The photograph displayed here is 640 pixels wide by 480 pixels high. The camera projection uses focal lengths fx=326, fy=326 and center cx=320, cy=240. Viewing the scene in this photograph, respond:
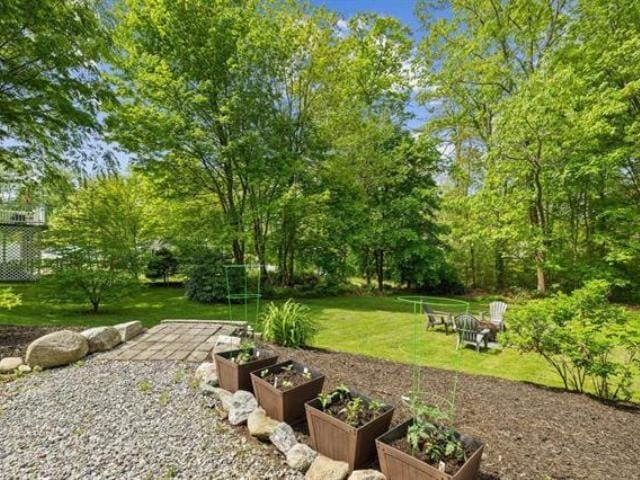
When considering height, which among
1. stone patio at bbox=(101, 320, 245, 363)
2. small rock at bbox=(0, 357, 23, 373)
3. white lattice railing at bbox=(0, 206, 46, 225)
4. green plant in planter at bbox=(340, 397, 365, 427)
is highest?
white lattice railing at bbox=(0, 206, 46, 225)

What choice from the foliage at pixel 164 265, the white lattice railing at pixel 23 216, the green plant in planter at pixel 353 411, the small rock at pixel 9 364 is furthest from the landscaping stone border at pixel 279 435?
the white lattice railing at pixel 23 216

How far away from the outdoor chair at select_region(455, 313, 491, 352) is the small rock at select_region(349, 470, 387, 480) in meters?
4.21

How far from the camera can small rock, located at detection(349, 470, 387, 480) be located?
1.87 meters

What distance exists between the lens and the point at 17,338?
14.7 feet

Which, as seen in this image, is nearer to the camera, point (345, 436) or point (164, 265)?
point (345, 436)

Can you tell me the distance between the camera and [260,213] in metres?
9.95

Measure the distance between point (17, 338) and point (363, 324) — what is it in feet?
19.5

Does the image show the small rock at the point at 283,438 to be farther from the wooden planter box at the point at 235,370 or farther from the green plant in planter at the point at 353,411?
the wooden planter box at the point at 235,370

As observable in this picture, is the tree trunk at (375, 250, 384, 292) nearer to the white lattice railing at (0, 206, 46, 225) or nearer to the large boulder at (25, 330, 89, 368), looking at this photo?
the large boulder at (25, 330, 89, 368)

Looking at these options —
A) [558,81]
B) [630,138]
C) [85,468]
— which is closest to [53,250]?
[85,468]

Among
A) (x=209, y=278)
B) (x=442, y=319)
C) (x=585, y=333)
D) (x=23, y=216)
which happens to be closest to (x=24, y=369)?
(x=209, y=278)

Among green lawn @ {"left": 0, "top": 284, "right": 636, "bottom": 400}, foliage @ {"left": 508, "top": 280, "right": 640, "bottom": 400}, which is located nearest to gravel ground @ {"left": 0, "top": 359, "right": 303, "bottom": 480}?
green lawn @ {"left": 0, "top": 284, "right": 636, "bottom": 400}

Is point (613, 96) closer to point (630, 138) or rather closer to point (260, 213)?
point (630, 138)

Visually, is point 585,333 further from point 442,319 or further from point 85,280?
point 85,280
